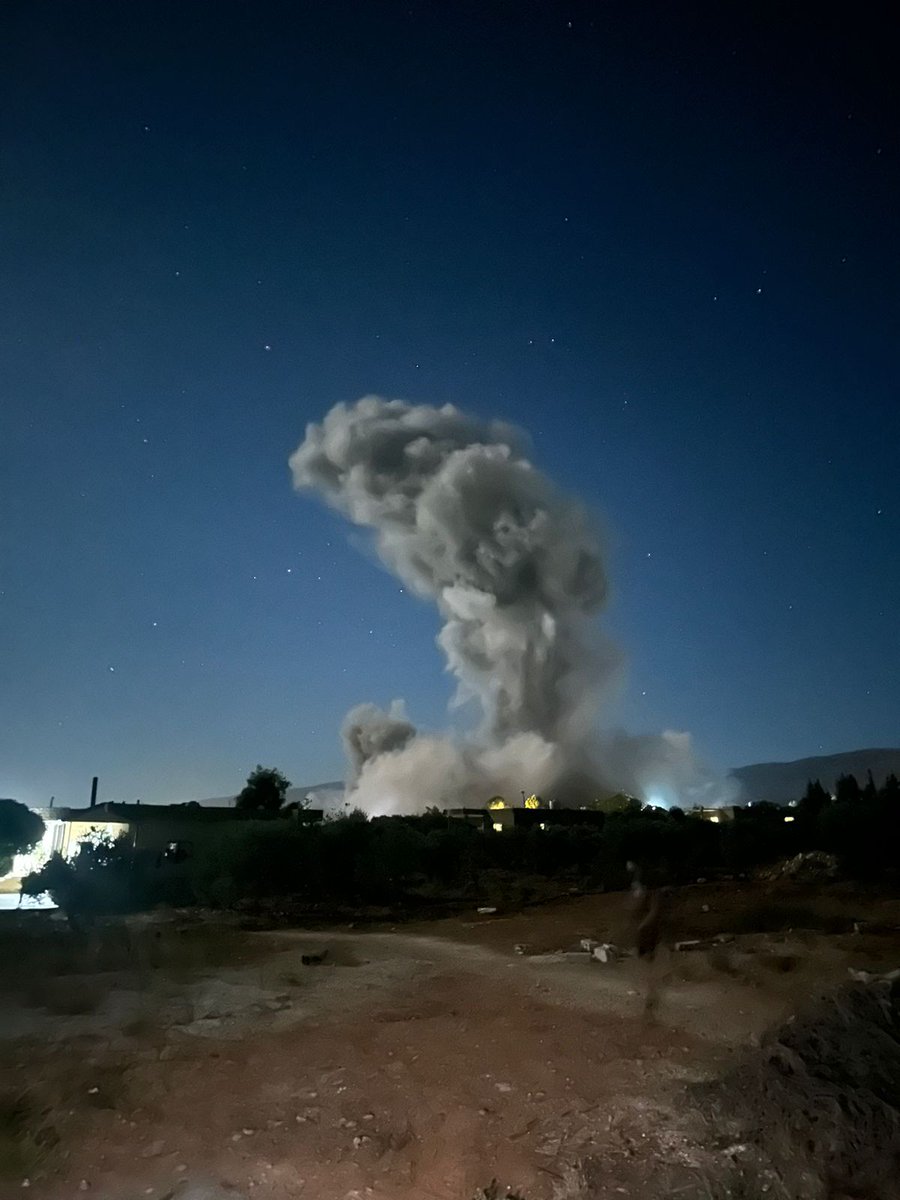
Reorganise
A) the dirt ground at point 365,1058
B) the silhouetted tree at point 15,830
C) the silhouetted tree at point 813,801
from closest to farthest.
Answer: the dirt ground at point 365,1058 < the silhouetted tree at point 15,830 < the silhouetted tree at point 813,801

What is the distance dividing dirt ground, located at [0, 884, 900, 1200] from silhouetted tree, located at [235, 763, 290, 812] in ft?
164

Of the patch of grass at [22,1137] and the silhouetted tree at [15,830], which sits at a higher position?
the silhouetted tree at [15,830]

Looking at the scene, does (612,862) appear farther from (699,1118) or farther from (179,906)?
(699,1118)

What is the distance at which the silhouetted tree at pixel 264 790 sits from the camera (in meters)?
63.0

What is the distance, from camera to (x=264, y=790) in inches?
2520

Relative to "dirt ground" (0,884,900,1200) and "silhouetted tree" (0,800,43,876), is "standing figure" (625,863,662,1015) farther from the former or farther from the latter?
"silhouetted tree" (0,800,43,876)

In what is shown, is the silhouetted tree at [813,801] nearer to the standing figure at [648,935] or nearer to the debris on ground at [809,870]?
the debris on ground at [809,870]

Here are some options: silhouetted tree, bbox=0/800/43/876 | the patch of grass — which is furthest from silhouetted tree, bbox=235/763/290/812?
the patch of grass

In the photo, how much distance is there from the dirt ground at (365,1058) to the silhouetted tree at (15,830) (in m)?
13.7

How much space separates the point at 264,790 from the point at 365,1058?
58.8m

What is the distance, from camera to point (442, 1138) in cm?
617

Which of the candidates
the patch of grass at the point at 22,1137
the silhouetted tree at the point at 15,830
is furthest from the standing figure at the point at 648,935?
the silhouetted tree at the point at 15,830

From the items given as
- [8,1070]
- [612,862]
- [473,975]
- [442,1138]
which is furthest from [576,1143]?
[612,862]

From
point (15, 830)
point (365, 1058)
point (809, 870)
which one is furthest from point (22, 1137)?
point (809, 870)
